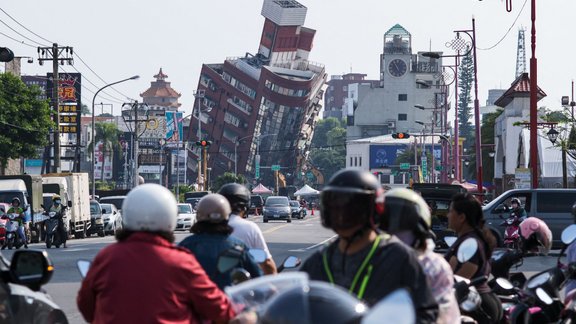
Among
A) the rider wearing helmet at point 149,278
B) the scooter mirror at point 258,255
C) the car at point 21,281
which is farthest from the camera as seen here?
the scooter mirror at point 258,255

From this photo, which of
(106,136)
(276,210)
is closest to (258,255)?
(276,210)

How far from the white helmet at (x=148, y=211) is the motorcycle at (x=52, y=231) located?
1190 inches

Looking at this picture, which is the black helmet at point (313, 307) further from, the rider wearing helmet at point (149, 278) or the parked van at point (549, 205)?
the parked van at point (549, 205)

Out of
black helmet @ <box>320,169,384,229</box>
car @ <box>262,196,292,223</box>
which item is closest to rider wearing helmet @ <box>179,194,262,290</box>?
black helmet @ <box>320,169,384,229</box>

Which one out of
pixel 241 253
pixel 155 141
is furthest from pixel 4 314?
pixel 155 141

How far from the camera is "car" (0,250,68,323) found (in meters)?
7.43

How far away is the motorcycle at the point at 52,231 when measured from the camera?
118 feet

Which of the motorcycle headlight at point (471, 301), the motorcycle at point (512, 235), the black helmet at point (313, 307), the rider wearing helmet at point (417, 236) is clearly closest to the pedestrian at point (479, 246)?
the motorcycle headlight at point (471, 301)

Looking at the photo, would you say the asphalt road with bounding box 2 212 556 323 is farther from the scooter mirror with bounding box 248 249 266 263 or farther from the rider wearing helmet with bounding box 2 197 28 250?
the scooter mirror with bounding box 248 249 266 263

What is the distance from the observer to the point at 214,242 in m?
8.01

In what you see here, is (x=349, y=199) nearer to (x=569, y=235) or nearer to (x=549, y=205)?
(x=569, y=235)

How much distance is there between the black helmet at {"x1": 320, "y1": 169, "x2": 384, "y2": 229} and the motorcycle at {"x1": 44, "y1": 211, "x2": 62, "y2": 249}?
30994 mm

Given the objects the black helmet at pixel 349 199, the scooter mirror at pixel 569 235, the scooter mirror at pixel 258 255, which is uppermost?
the black helmet at pixel 349 199

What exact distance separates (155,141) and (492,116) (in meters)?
76.5
